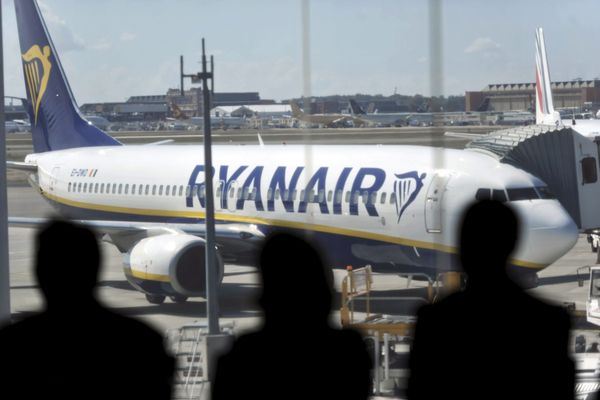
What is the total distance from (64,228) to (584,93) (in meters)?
13.9

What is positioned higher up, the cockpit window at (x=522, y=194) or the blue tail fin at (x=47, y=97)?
the blue tail fin at (x=47, y=97)

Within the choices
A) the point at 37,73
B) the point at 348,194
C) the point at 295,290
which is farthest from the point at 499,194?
the point at 295,290

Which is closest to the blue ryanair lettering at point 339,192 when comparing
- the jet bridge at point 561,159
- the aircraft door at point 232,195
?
the aircraft door at point 232,195

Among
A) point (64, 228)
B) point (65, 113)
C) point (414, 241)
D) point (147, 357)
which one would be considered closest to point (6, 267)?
point (64, 228)

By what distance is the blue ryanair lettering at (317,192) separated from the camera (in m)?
16.0

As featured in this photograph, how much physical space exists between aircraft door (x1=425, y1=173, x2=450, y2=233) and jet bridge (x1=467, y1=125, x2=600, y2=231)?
54.8 inches

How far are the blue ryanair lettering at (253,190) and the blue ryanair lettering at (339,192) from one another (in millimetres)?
1389

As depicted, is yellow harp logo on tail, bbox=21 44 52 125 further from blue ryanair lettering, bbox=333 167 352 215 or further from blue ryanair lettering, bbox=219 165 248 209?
blue ryanair lettering, bbox=333 167 352 215

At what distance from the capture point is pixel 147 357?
10.6 ft

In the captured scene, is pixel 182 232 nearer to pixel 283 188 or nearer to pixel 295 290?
pixel 283 188

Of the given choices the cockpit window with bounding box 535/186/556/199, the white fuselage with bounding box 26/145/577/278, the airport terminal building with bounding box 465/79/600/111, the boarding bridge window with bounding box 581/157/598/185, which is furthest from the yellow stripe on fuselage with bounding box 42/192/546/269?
the boarding bridge window with bounding box 581/157/598/185

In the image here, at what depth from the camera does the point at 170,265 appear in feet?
51.9

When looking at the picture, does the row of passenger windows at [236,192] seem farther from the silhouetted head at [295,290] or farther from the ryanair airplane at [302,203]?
the silhouetted head at [295,290]

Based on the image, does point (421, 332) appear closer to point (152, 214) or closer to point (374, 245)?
point (374, 245)
